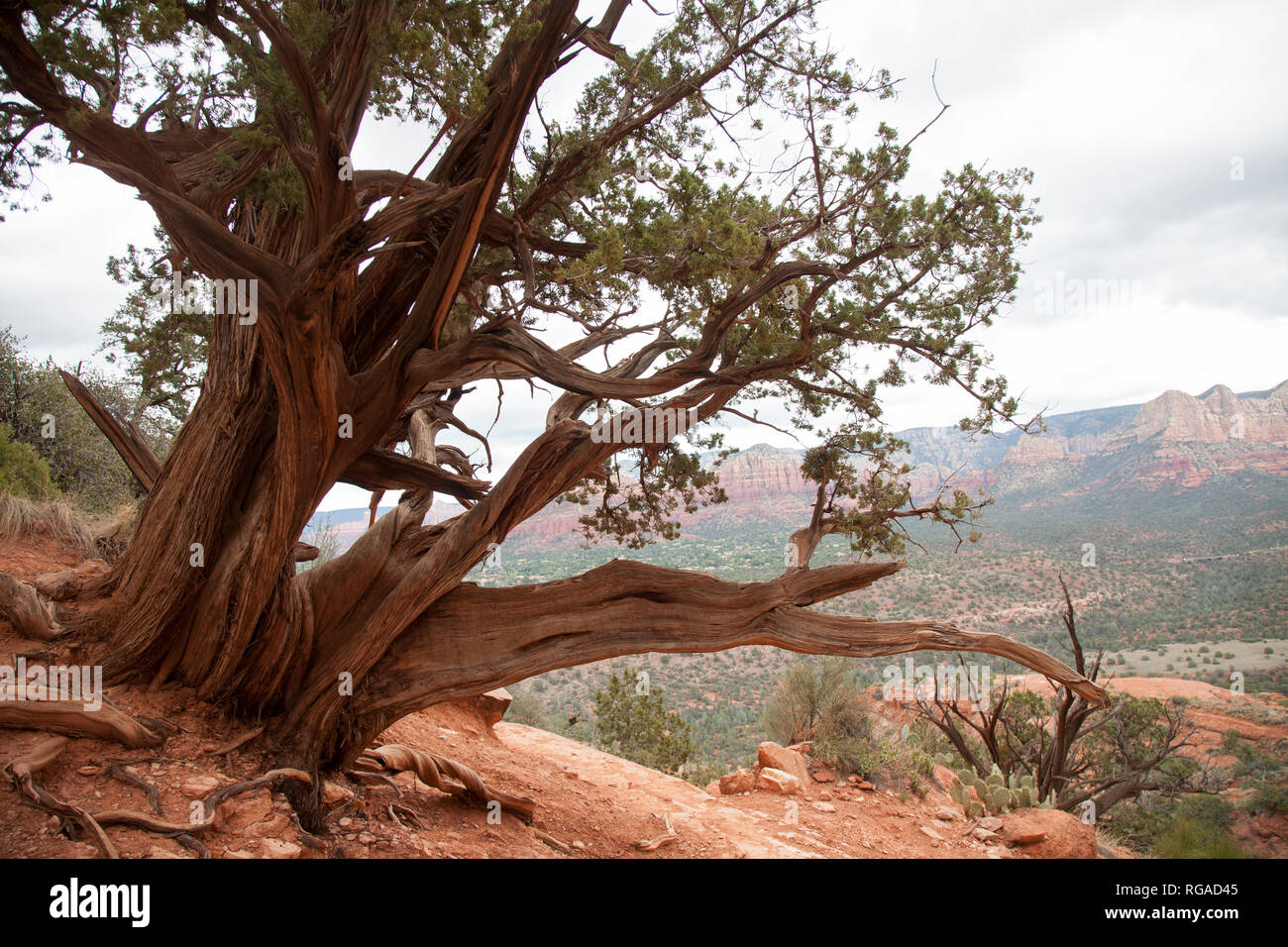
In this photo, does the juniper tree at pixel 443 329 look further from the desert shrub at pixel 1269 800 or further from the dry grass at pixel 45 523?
the desert shrub at pixel 1269 800

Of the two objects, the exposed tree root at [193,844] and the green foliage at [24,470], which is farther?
the green foliage at [24,470]

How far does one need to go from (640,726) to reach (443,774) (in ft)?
27.5

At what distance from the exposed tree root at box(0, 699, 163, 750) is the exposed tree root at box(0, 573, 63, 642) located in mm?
1346

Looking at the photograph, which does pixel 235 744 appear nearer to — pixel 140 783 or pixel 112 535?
pixel 140 783

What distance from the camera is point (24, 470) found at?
10.2m

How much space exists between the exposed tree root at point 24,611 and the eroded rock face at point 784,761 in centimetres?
807

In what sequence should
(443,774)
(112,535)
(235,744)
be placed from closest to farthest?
(235,744)
(443,774)
(112,535)

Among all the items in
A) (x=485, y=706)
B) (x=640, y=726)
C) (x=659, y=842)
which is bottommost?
(x=640, y=726)

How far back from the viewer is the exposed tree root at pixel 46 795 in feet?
10.4

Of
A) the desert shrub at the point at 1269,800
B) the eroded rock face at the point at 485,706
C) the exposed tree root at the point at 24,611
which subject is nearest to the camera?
the exposed tree root at the point at 24,611

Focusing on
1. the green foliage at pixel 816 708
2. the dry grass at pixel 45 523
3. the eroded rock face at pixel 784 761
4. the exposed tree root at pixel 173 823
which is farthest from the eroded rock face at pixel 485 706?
the exposed tree root at pixel 173 823

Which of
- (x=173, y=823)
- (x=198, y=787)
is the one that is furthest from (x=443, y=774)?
(x=173, y=823)

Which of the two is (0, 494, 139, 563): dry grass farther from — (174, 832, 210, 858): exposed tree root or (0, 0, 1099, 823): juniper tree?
(174, 832, 210, 858): exposed tree root

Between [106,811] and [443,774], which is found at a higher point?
[106,811]
